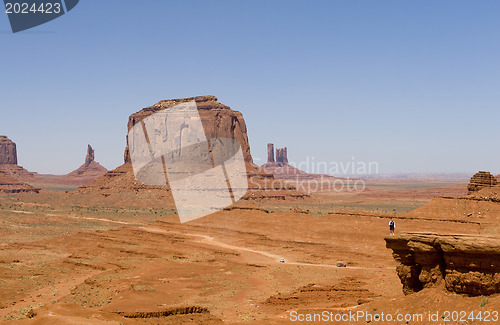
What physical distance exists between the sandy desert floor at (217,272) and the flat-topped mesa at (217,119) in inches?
2569

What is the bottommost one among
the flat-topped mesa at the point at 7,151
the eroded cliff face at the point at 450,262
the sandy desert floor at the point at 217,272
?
the sandy desert floor at the point at 217,272

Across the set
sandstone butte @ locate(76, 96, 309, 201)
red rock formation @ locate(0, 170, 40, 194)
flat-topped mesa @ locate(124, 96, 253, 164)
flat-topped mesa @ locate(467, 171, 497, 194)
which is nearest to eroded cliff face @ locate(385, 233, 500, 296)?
flat-topped mesa @ locate(467, 171, 497, 194)

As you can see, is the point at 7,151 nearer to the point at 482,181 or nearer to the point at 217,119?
the point at 217,119

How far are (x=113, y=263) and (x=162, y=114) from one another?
3902 inches

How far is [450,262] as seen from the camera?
1343 cm

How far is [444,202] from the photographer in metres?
46.1

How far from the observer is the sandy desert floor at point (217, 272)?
17.0 m

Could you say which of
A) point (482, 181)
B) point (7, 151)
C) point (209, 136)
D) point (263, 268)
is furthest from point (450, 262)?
point (7, 151)

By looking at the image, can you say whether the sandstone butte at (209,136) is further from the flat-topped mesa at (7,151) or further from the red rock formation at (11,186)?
the flat-topped mesa at (7,151)

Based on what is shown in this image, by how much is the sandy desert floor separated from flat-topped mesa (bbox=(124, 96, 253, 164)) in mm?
65251

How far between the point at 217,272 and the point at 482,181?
33.4 meters

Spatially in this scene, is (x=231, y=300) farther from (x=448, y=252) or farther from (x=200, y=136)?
(x=200, y=136)

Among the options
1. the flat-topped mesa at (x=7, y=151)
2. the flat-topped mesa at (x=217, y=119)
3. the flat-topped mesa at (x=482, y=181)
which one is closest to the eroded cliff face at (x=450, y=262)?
the flat-topped mesa at (x=482, y=181)

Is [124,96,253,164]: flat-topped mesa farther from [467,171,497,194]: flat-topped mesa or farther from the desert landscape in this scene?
[467,171,497,194]: flat-topped mesa
